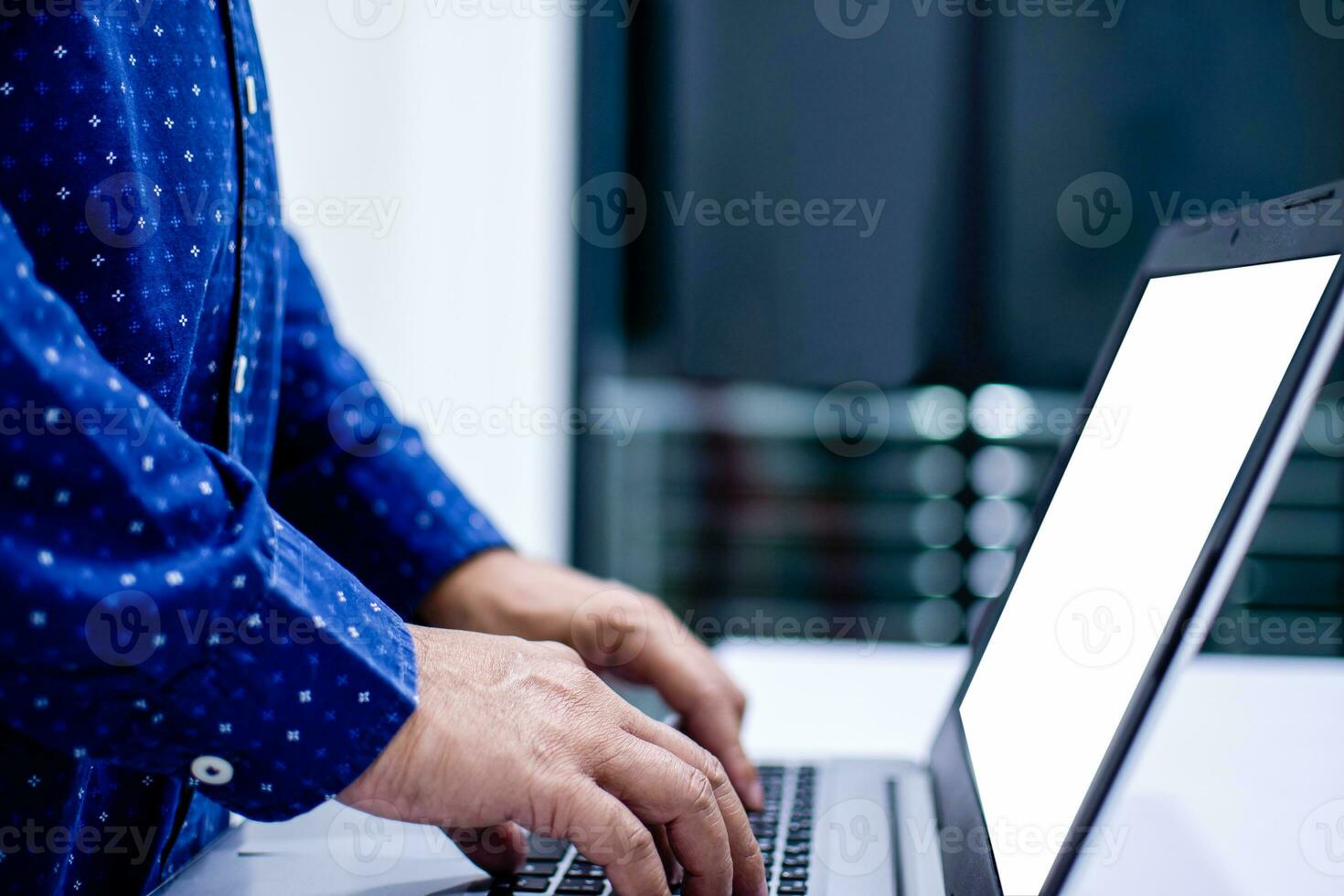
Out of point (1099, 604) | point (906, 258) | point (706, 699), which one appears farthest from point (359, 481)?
point (906, 258)

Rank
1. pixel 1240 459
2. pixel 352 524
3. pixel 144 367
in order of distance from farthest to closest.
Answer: pixel 352 524
pixel 144 367
pixel 1240 459

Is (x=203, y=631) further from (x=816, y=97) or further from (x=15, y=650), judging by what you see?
(x=816, y=97)

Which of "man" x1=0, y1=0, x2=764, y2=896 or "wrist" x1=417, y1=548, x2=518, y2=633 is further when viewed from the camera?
"wrist" x1=417, y1=548, x2=518, y2=633

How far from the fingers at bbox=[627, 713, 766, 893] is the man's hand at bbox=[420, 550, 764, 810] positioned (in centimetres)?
17

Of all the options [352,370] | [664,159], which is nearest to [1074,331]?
[664,159]

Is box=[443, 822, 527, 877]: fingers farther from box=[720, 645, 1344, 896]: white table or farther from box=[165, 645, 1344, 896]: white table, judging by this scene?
box=[720, 645, 1344, 896]: white table

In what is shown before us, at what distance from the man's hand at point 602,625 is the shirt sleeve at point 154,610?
0.28 metres

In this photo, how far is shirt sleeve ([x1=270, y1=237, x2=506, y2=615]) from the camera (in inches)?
30.2

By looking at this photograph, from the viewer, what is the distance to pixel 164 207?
1.75 ft

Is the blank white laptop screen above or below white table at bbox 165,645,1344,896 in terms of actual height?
above

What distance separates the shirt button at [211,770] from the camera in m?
0.42

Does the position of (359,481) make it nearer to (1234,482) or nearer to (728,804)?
(728,804)

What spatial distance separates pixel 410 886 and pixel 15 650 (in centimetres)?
22

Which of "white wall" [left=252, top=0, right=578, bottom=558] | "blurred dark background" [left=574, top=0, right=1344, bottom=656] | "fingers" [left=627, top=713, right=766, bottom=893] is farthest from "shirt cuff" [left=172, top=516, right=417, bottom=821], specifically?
"blurred dark background" [left=574, top=0, right=1344, bottom=656]
